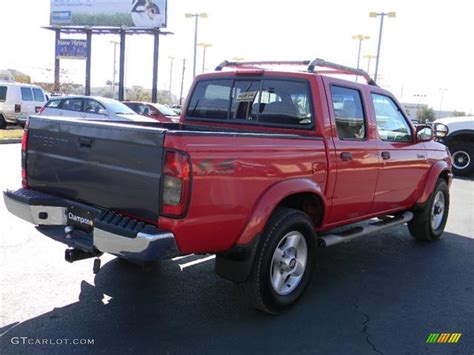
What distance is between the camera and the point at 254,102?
488 cm

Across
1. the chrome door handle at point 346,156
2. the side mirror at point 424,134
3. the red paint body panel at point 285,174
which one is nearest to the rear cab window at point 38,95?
the red paint body panel at point 285,174

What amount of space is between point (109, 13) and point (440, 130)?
32289mm

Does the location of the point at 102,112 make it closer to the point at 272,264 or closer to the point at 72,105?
the point at 72,105

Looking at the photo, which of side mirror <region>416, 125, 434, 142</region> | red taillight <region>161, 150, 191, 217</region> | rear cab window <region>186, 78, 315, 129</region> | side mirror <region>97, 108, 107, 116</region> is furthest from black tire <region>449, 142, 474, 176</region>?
red taillight <region>161, 150, 191, 217</region>

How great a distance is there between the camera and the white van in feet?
65.2

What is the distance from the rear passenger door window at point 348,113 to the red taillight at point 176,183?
197 centimetres

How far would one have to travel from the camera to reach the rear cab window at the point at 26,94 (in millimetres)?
20011

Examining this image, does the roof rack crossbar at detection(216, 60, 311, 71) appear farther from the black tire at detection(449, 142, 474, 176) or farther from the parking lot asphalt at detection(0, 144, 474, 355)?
the black tire at detection(449, 142, 474, 176)

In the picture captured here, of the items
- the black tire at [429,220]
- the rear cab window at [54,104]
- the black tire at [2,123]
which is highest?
the rear cab window at [54,104]

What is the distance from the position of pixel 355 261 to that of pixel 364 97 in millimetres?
1844

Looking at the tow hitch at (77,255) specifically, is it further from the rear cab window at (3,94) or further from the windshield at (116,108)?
the rear cab window at (3,94)

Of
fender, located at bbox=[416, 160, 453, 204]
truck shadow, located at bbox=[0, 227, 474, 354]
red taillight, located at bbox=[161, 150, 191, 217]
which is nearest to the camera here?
red taillight, located at bbox=[161, 150, 191, 217]

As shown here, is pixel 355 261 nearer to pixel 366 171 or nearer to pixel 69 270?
pixel 366 171

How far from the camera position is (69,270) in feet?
15.4
